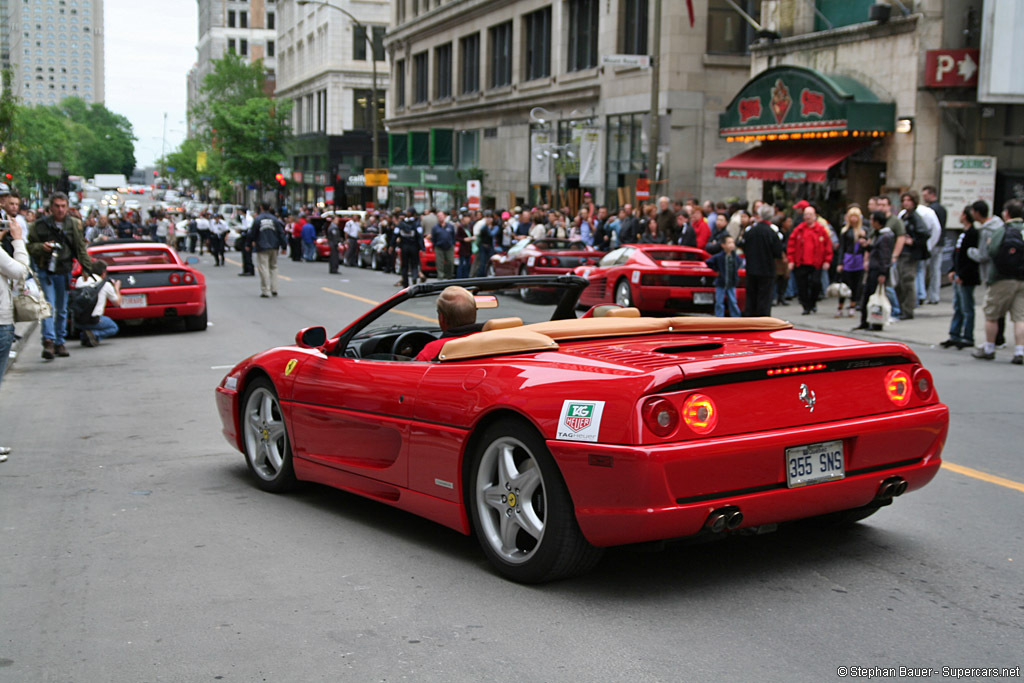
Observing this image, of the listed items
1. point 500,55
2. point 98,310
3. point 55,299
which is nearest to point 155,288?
point 98,310

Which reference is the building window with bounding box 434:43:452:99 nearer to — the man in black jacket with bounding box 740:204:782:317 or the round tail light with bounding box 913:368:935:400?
the man in black jacket with bounding box 740:204:782:317

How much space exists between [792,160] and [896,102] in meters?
2.93

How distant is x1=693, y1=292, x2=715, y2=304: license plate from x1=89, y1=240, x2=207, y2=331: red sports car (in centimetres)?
767

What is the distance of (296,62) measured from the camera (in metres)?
90.6

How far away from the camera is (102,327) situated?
16.0 metres

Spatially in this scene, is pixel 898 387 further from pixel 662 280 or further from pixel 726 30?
pixel 726 30

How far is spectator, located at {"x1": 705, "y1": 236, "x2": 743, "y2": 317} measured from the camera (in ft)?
58.4

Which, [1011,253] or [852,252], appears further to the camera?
[852,252]

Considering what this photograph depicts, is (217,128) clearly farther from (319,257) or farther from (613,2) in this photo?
(613,2)

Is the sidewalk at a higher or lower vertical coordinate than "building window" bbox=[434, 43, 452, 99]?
lower

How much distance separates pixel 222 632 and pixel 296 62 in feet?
298

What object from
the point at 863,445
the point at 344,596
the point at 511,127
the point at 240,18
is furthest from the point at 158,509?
the point at 240,18

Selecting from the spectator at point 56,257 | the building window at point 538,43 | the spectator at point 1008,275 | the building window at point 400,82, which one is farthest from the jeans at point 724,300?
the building window at point 400,82

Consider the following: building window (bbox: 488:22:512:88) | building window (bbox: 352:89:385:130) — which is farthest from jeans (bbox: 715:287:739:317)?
building window (bbox: 352:89:385:130)
